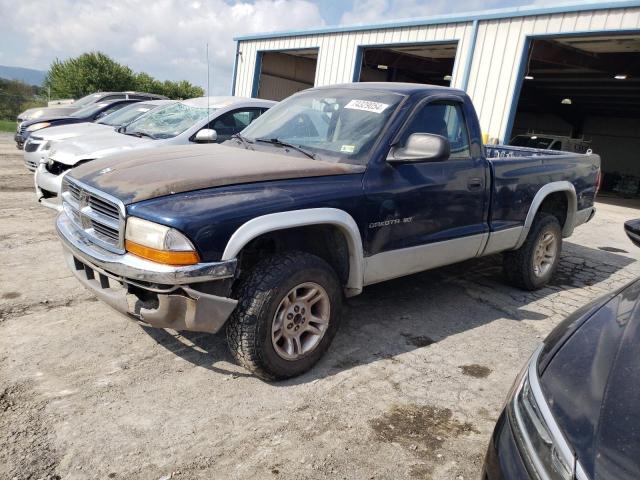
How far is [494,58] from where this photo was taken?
11.4 meters

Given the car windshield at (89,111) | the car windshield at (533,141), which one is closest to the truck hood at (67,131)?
the car windshield at (89,111)

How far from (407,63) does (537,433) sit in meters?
18.3

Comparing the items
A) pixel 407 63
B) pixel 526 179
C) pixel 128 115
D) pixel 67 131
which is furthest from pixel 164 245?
pixel 407 63

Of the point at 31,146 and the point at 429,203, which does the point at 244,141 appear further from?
the point at 31,146

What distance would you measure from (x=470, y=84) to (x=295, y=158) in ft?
31.5

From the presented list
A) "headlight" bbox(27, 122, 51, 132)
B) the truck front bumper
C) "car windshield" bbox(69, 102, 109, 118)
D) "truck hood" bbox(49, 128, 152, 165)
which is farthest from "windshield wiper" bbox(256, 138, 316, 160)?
"car windshield" bbox(69, 102, 109, 118)

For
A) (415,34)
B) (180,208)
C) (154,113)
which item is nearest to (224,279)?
(180,208)

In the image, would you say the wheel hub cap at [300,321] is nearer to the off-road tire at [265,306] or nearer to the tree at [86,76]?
the off-road tire at [265,306]

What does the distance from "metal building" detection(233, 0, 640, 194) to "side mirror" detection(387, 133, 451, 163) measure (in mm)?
8363

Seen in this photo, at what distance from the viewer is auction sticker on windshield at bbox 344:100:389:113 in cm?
379

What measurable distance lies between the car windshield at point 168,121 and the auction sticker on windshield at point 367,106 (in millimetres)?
3159

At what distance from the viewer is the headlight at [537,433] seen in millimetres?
1517

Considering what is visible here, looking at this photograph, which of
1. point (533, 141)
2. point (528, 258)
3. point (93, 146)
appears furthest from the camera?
point (533, 141)

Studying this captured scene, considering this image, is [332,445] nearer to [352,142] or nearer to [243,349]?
[243,349]
